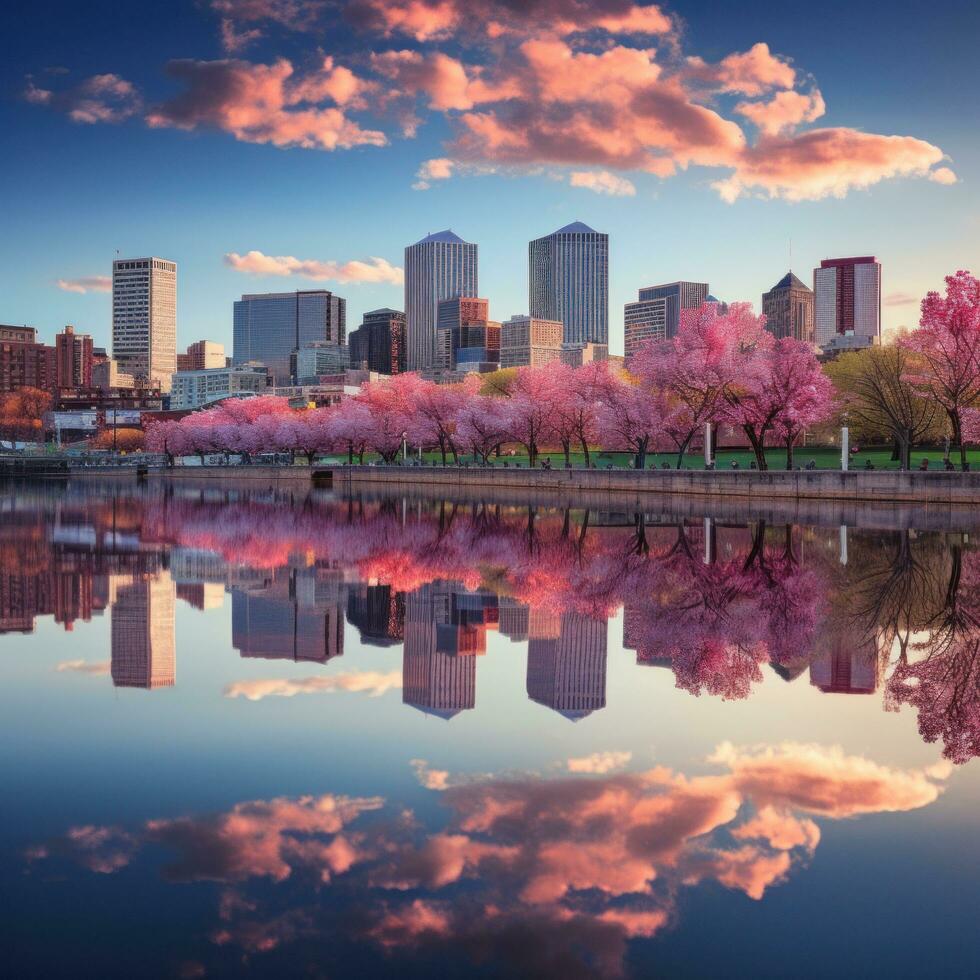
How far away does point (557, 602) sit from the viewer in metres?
17.4

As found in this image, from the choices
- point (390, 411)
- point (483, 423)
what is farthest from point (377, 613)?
point (390, 411)

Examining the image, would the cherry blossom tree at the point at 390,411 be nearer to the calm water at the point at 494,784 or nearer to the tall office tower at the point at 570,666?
the calm water at the point at 494,784

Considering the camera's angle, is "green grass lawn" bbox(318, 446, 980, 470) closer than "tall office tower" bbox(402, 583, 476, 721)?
No

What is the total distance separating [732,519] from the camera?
39375 mm

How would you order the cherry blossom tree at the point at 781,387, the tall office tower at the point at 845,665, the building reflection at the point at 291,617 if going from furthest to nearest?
the cherry blossom tree at the point at 781,387 < the building reflection at the point at 291,617 < the tall office tower at the point at 845,665

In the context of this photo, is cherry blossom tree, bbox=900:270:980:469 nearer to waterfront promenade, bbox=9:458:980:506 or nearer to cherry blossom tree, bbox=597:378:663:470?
waterfront promenade, bbox=9:458:980:506

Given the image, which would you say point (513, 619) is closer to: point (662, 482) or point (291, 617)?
point (291, 617)

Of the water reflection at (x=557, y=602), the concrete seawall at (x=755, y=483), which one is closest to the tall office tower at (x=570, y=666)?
the water reflection at (x=557, y=602)

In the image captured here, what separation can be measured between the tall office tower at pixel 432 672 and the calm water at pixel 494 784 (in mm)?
59

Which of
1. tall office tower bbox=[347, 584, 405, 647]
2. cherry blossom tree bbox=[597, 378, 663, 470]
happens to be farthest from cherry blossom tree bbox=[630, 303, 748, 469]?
tall office tower bbox=[347, 584, 405, 647]

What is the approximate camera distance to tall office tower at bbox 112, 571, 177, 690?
12.2m

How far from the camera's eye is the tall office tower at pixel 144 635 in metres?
12.2

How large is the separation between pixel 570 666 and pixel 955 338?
4510 centimetres

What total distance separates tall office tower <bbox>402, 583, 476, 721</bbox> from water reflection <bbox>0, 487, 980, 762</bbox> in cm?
3
